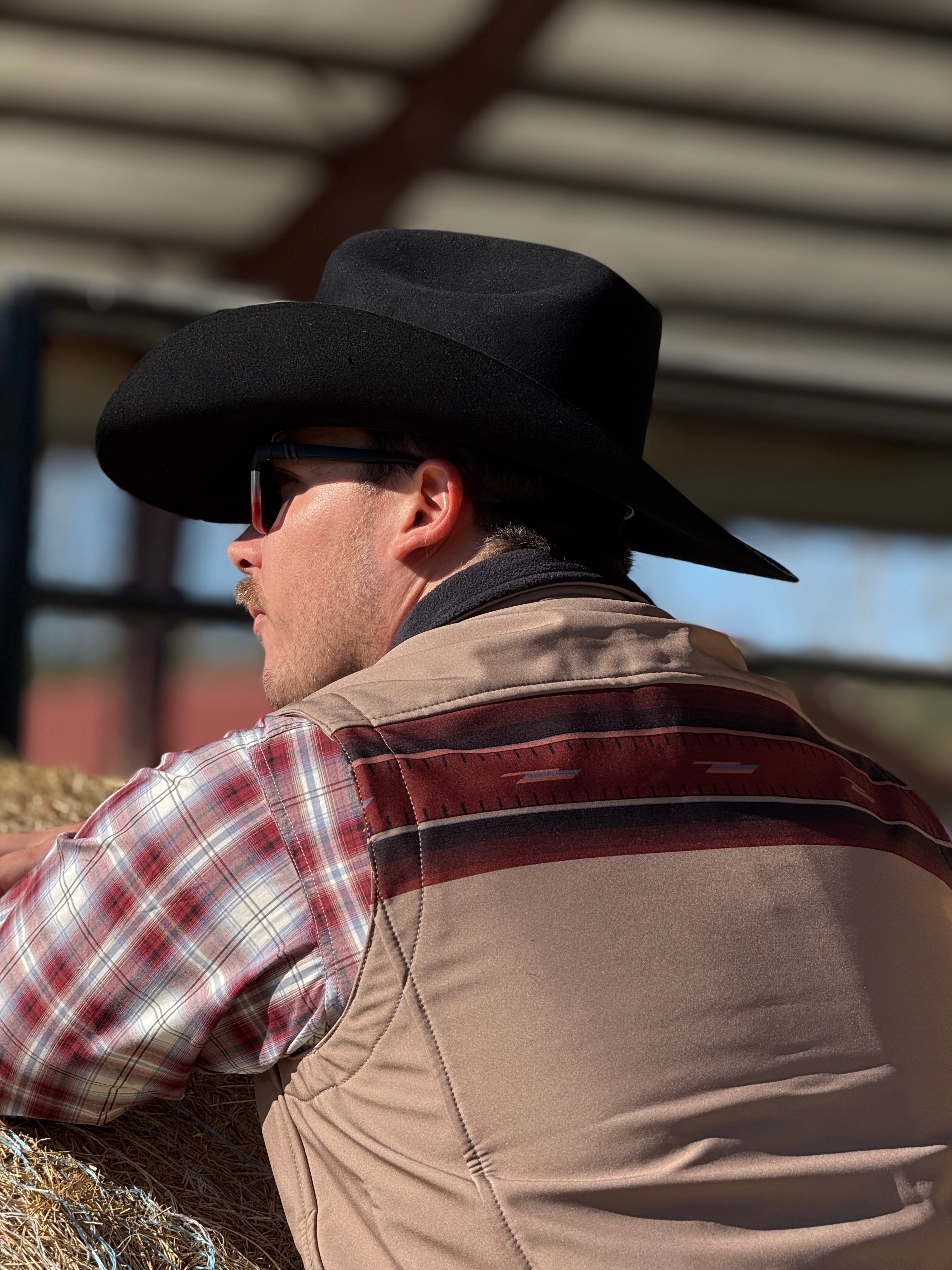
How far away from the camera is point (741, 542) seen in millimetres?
1566

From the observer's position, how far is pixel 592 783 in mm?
1155

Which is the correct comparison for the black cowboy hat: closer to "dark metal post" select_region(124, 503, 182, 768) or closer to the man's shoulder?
the man's shoulder

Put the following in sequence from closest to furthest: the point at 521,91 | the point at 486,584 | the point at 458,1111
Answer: the point at 458,1111
the point at 486,584
the point at 521,91

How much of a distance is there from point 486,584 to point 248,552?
34 cm

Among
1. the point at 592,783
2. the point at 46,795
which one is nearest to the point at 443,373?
the point at 592,783

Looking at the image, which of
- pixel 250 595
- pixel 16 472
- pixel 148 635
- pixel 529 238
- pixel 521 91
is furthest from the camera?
pixel 529 238

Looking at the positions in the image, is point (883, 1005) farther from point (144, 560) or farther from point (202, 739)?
point (202, 739)

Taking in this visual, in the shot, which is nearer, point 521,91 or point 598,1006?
point 598,1006

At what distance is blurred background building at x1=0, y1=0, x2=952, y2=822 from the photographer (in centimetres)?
488

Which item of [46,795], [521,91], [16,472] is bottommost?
[16,472]

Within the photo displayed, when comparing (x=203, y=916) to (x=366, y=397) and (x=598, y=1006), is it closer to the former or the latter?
(x=598, y=1006)

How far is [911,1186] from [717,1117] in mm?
218

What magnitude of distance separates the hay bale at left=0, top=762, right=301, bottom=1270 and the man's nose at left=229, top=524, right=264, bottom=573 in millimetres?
566

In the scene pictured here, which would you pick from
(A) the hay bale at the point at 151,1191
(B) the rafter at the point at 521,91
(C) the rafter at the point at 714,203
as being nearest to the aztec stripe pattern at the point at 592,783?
(A) the hay bale at the point at 151,1191
